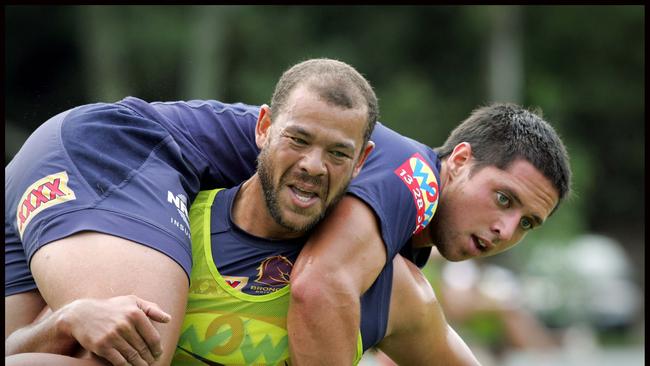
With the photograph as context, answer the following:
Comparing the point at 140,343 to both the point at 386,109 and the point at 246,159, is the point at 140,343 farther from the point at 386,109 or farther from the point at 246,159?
the point at 386,109

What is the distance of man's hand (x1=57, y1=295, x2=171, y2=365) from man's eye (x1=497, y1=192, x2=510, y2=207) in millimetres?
1779

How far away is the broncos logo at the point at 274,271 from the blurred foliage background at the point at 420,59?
710 inches

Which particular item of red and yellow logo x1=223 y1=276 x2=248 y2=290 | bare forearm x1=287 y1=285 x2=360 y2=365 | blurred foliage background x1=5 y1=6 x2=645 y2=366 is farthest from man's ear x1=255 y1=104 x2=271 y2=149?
blurred foliage background x1=5 y1=6 x2=645 y2=366

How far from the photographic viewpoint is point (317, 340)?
420 cm

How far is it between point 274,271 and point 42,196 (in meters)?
0.84

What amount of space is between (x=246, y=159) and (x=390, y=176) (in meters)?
0.63

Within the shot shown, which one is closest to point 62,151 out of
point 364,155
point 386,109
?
point 364,155

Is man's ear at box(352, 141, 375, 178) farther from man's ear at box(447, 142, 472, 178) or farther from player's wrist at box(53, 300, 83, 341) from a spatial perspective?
player's wrist at box(53, 300, 83, 341)

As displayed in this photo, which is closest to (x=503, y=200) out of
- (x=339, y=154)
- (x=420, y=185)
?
(x=420, y=185)

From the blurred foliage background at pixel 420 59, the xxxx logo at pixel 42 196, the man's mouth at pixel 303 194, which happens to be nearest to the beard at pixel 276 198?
the man's mouth at pixel 303 194

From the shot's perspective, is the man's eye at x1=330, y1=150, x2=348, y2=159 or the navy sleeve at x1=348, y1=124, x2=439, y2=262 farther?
the navy sleeve at x1=348, y1=124, x2=439, y2=262

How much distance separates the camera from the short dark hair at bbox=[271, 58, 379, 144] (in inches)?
165

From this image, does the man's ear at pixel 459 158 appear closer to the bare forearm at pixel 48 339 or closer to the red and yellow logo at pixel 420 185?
the red and yellow logo at pixel 420 185

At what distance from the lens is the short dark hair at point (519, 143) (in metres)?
5.05
